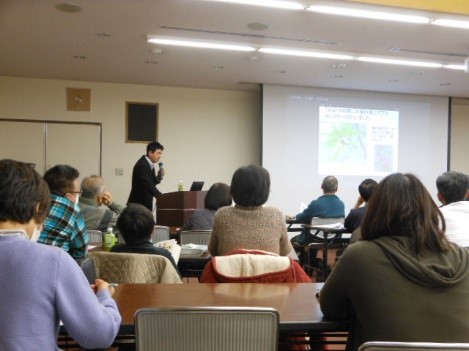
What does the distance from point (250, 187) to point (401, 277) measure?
1150 millimetres

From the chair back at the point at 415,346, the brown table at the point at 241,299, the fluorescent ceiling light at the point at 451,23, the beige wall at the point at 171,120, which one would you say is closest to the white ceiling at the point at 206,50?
the fluorescent ceiling light at the point at 451,23

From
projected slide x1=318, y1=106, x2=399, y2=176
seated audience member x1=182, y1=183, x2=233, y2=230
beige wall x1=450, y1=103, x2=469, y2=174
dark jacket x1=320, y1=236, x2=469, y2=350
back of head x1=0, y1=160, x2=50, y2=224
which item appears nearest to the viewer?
back of head x1=0, y1=160, x2=50, y2=224

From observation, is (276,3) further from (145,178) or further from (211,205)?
(145,178)

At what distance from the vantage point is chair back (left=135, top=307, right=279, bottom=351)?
1308 millimetres

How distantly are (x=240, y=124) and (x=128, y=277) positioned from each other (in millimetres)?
6122

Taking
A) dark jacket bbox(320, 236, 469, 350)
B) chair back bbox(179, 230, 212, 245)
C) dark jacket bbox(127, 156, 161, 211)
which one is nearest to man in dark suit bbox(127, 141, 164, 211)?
dark jacket bbox(127, 156, 161, 211)

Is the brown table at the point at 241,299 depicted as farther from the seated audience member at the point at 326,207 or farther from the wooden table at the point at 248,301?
the seated audience member at the point at 326,207

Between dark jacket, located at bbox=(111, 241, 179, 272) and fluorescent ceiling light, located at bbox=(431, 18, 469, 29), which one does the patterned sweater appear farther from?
fluorescent ceiling light, located at bbox=(431, 18, 469, 29)

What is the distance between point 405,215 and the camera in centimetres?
141

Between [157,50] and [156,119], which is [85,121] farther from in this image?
[157,50]

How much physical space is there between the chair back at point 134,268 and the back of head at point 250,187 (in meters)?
0.54

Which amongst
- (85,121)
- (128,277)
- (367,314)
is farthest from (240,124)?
(367,314)

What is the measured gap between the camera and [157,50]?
556 centimetres

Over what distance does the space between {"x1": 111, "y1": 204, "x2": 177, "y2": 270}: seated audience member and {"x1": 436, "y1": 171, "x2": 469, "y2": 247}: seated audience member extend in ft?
5.34
